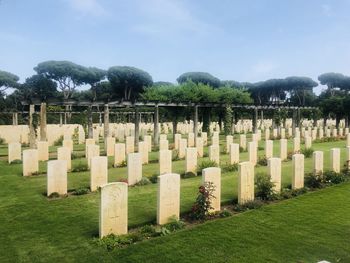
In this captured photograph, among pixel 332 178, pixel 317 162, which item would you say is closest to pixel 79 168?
pixel 317 162

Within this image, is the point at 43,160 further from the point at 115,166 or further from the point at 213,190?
the point at 213,190

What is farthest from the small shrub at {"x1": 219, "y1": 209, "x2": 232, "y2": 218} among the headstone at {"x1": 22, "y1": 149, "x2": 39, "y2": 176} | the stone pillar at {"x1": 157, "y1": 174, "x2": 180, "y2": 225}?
the headstone at {"x1": 22, "y1": 149, "x2": 39, "y2": 176}

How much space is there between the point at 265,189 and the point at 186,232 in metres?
3.38

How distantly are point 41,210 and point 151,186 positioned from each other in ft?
12.0

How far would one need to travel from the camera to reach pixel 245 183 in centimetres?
967

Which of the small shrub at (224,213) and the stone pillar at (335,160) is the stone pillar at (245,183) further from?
the stone pillar at (335,160)

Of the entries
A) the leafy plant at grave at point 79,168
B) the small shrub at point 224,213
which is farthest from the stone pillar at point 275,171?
the leafy plant at grave at point 79,168

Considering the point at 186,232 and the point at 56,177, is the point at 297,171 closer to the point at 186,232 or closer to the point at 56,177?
the point at 186,232

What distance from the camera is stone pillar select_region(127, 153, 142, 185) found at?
1184 centimetres

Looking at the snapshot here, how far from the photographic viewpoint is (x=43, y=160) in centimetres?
1731

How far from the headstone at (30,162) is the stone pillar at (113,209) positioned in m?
7.50

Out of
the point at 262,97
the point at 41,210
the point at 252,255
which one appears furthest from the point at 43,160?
the point at 262,97

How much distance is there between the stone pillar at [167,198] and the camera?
8.03 m

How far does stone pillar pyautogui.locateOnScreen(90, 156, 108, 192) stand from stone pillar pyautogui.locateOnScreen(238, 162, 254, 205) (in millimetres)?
3989
